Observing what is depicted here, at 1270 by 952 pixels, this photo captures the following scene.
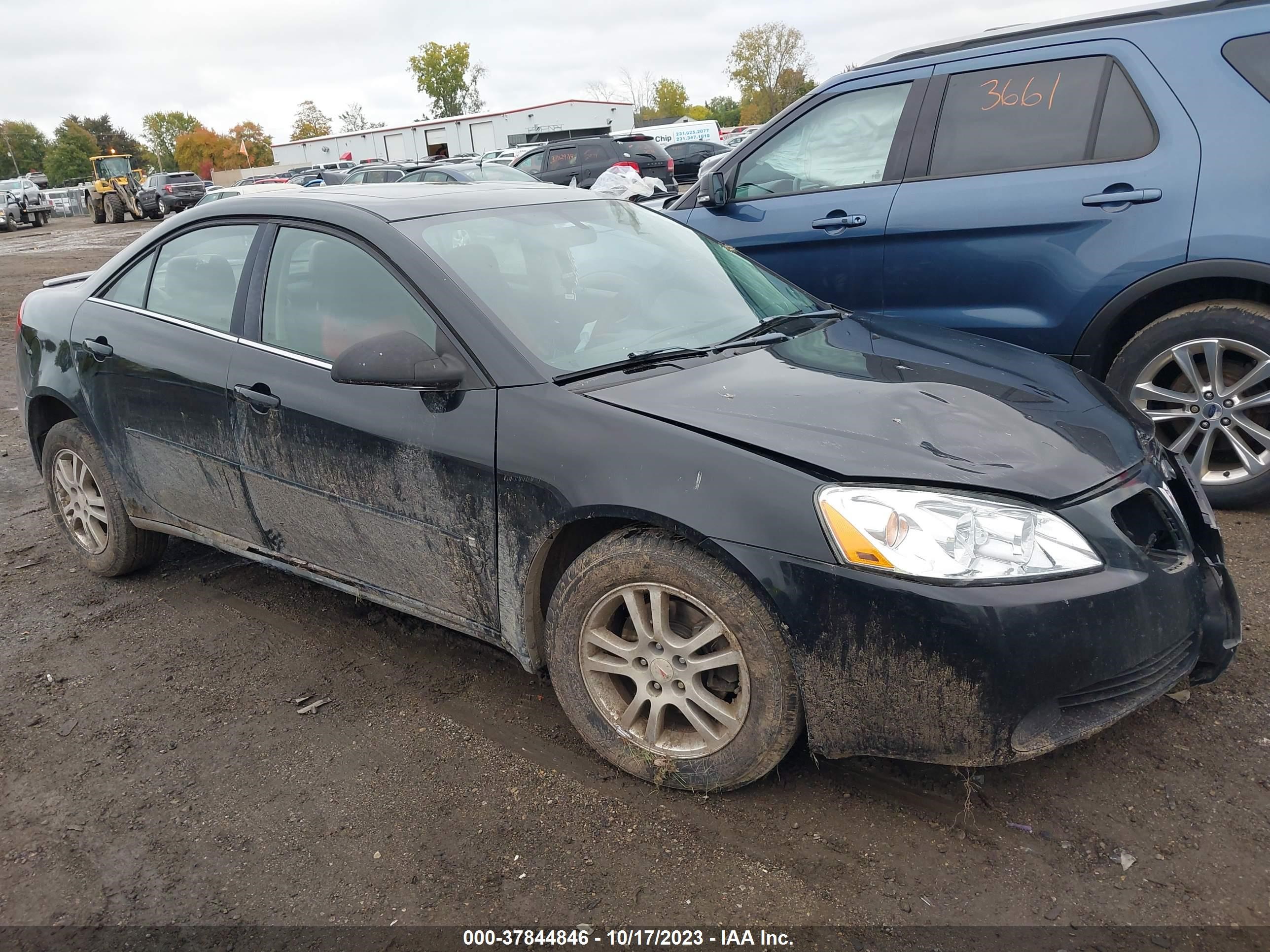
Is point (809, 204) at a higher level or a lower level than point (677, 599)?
higher

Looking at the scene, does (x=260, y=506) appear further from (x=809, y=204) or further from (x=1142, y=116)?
(x=1142, y=116)

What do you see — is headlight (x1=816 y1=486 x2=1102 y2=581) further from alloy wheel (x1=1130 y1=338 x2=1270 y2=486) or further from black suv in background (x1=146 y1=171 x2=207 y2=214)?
black suv in background (x1=146 y1=171 x2=207 y2=214)

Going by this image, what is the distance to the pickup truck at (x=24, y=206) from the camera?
39.0m

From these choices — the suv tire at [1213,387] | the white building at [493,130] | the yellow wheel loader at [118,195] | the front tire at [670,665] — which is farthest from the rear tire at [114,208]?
the front tire at [670,665]

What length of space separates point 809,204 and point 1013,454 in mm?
2958

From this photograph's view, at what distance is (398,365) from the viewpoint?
2.71m

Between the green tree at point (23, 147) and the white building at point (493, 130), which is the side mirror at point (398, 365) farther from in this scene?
the green tree at point (23, 147)

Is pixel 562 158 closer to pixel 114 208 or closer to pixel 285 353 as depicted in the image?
pixel 285 353

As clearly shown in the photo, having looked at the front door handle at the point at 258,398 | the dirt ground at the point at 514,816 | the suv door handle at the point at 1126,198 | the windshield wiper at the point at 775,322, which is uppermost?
the suv door handle at the point at 1126,198

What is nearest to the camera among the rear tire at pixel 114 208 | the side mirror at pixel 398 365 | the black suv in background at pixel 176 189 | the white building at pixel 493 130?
the side mirror at pixel 398 365

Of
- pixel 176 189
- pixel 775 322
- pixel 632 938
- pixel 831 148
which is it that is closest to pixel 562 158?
pixel 831 148

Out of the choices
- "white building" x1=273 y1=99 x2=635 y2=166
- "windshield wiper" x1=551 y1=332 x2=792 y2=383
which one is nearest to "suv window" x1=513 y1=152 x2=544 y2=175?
"windshield wiper" x1=551 y1=332 x2=792 y2=383

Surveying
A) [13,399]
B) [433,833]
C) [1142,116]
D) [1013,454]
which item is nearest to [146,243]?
[433,833]

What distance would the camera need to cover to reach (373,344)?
2.75 m
